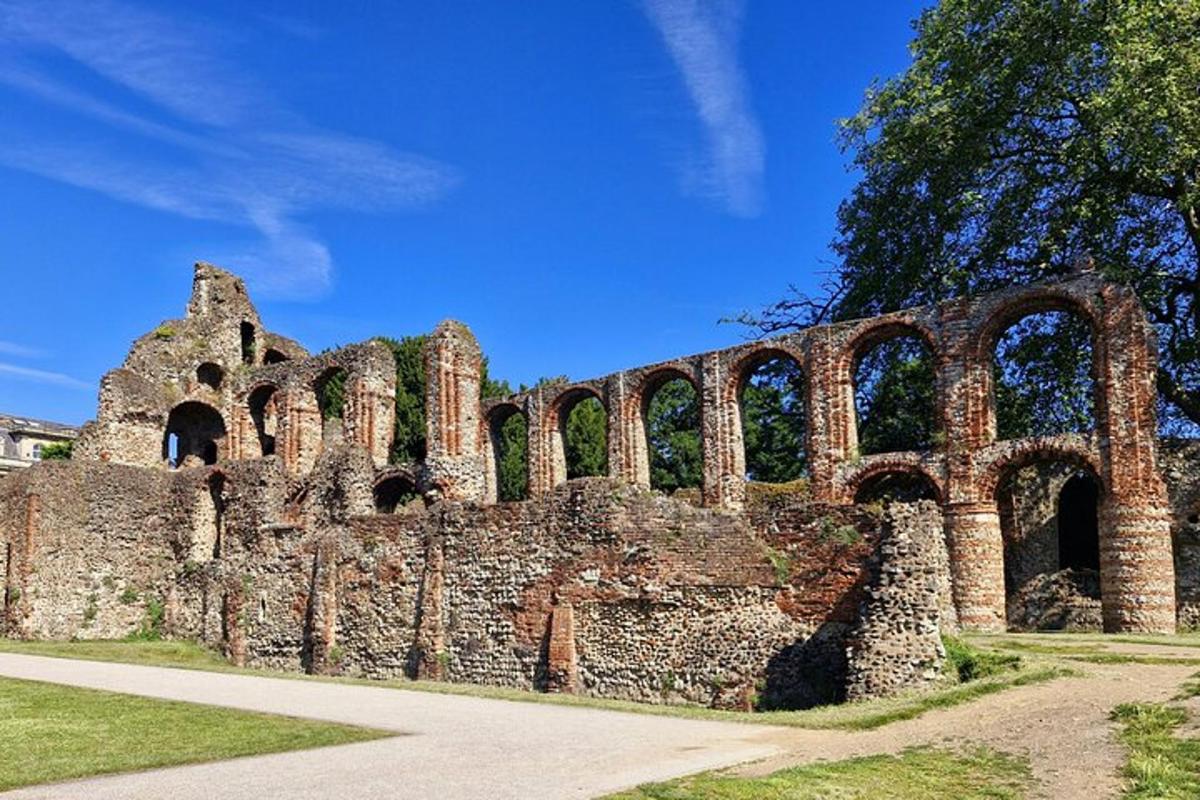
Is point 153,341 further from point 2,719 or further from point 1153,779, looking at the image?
point 1153,779

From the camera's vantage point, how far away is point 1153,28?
2691 centimetres

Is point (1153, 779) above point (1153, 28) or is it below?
below

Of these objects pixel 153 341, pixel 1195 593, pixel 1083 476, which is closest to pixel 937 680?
pixel 1195 593

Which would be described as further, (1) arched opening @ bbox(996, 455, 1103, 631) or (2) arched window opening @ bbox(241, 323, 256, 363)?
(2) arched window opening @ bbox(241, 323, 256, 363)

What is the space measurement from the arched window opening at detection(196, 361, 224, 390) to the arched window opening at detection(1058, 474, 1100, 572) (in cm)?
2835

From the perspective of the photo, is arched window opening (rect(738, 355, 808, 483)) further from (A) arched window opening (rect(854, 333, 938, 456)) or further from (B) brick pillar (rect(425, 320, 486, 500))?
(B) brick pillar (rect(425, 320, 486, 500))

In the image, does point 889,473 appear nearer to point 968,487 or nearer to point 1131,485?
point 968,487

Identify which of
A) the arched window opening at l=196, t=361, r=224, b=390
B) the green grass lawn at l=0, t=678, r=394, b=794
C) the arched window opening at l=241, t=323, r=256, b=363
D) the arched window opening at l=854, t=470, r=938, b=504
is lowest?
the green grass lawn at l=0, t=678, r=394, b=794

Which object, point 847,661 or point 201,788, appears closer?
point 201,788

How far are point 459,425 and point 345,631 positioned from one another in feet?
46.1

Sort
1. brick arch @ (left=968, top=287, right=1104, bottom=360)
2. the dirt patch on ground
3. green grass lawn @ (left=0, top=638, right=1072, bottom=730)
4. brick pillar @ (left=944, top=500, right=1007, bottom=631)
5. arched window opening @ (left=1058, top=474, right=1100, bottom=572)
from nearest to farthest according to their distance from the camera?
the dirt patch on ground, green grass lawn @ (left=0, top=638, right=1072, bottom=730), brick arch @ (left=968, top=287, right=1104, bottom=360), brick pillar @ (left=944, top=500, right=1007, bottom=631), arched window opening @ (left=1058, top=474, right=1100, bottom=572)

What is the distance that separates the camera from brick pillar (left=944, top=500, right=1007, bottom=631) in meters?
25.8

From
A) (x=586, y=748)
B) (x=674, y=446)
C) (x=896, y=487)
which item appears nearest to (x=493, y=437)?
(x=896, y=487)

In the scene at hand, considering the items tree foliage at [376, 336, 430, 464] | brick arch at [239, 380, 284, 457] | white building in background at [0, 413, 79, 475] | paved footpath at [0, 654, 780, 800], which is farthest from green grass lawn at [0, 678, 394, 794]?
white building in background at [0, 413, 79, 475]
